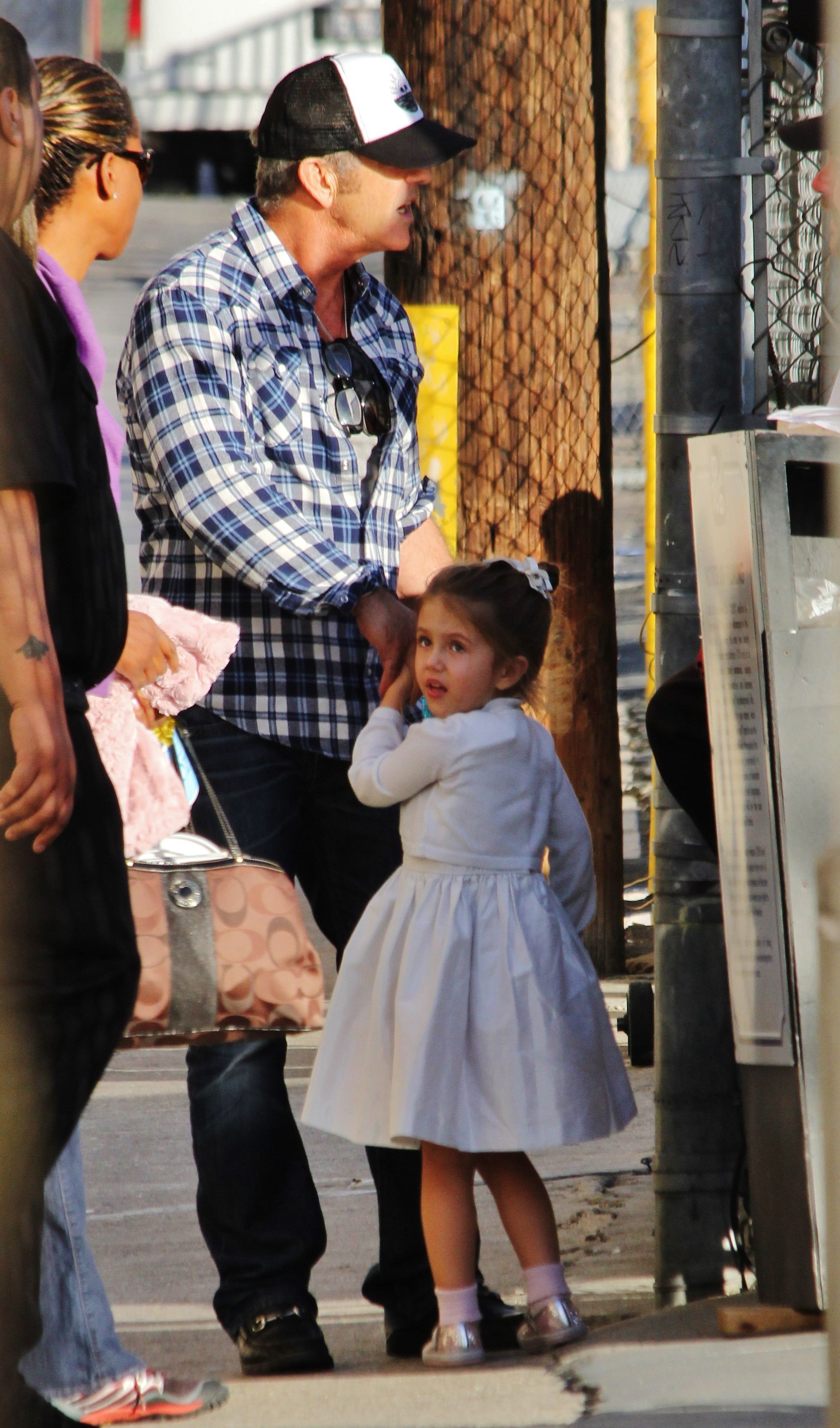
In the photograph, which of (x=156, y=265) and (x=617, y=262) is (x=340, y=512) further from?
(x=156, y=265)

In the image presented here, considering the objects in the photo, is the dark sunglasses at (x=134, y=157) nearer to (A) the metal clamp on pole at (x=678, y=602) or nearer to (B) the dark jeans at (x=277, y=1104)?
(B) the dark jeans at (x=277, y=1104)

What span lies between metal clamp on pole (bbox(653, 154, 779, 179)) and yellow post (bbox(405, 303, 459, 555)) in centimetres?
186

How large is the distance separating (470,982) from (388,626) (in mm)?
602

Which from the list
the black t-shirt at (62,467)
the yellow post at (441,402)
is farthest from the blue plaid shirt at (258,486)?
the yellow post at (441,402)

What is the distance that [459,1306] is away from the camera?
2906 mm

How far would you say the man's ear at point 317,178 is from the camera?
3.06 meters

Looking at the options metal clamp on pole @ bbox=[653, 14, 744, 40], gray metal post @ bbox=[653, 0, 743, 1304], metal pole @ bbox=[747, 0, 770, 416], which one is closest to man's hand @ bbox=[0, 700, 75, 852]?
gray metal post @ bbox=[653, 0, 743, 1304]

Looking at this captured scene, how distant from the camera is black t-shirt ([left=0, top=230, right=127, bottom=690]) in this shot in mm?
2100

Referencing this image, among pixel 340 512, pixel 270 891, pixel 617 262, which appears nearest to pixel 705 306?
pixel 340 512

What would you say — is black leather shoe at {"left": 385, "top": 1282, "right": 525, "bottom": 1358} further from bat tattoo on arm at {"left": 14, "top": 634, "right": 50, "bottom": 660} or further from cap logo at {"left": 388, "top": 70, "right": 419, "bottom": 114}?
cap logo at {"left": 388, "top": 70, "right": 419, "bottom": 114}

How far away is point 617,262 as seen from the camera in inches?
491

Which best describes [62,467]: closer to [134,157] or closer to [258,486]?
[258,486]

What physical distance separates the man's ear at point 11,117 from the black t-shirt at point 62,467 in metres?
0.13

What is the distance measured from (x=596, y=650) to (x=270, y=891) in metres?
3.04
